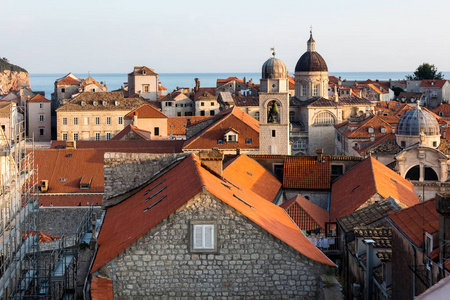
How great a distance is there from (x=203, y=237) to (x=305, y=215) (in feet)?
41.1

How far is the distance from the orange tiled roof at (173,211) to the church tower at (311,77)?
59.1 metres

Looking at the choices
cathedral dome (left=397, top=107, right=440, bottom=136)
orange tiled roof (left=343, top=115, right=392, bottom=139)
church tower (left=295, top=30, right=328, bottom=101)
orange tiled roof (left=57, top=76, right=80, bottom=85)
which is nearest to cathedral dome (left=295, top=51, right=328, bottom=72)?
church tower (left=295, top=30, right=328, bottom=101)

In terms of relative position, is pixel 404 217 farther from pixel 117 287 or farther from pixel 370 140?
pixel 370 140

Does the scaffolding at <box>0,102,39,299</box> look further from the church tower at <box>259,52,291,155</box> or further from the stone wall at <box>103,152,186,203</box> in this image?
the church tower at <box>259,52,291,155</box>

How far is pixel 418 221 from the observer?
15141mm

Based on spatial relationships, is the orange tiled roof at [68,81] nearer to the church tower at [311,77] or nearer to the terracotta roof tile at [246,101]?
the terracotta roof tile at [246,101]

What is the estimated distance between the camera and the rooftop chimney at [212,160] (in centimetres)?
2058

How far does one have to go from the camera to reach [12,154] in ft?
65.6

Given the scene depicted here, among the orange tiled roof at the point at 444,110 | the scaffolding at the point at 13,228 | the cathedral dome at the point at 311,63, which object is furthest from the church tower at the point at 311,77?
the scaffolding at the point at 13,228

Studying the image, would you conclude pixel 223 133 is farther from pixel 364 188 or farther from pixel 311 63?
pixel 311 63

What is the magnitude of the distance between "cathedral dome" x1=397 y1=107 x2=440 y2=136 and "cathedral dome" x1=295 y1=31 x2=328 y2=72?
31.9m

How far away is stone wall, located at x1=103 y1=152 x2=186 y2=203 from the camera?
21.8 meters

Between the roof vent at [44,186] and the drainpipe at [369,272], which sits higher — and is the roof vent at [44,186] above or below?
above

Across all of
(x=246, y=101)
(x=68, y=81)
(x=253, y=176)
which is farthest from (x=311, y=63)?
(x=253, y=176)
